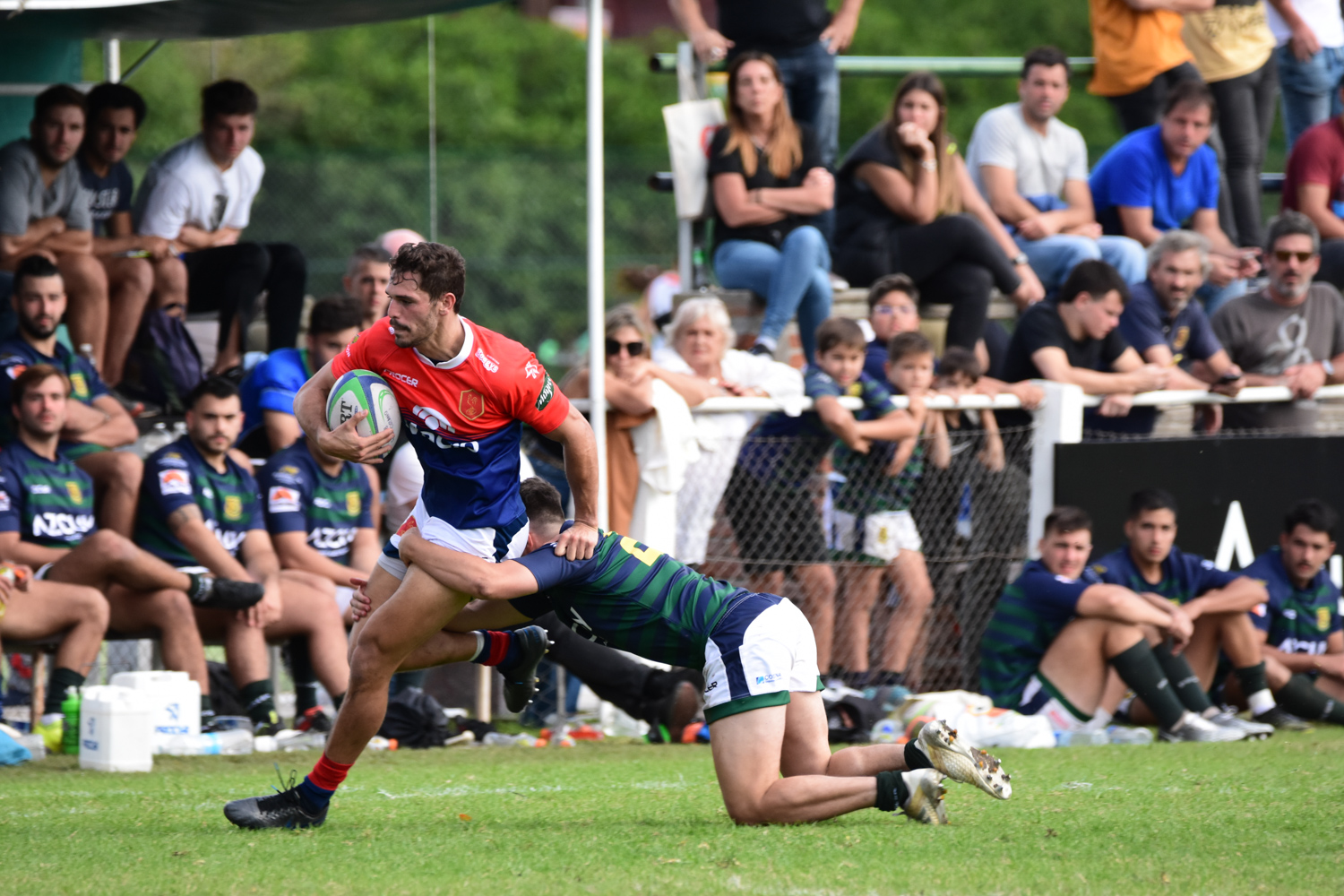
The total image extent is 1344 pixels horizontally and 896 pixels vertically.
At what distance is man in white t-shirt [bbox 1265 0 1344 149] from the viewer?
11977 millimetres

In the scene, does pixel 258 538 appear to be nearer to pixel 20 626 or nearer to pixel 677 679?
pixel 20 626

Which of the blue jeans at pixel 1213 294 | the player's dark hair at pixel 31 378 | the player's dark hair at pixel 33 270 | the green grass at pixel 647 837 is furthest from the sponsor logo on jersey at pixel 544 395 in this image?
the blue jeans at pixel 1213 294

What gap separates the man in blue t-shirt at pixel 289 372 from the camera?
869cm

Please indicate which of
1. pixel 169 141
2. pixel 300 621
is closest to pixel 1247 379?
pixel 300 621

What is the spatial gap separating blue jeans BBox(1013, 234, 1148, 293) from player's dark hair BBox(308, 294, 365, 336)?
4411mm

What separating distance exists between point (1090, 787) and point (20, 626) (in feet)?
15.3

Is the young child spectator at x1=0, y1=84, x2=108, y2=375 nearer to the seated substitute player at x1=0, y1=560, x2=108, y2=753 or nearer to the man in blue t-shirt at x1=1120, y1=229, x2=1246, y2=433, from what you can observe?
the seated substitute player at x1=0, y1=560, x2=108, y2=753

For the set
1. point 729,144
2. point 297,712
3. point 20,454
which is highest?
point 729,144

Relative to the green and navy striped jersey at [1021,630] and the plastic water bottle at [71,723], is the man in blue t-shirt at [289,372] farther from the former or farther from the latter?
the green and navy striped jersey at [1021,630]

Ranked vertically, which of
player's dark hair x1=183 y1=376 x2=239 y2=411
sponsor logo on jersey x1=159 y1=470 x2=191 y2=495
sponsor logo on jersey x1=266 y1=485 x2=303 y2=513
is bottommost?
sponsor logo on jersey x1=266 y1=485 x2=303 y2=513

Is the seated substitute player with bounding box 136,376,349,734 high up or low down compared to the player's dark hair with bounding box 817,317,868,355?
down

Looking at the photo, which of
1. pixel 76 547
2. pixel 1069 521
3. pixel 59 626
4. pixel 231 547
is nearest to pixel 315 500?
pixel 231 547

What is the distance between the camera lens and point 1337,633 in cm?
920

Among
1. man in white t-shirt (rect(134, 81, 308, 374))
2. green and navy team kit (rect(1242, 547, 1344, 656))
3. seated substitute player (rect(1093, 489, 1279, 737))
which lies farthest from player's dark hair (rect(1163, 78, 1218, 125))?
man in white t-shirt (rect(134, 81, 308, 374))
